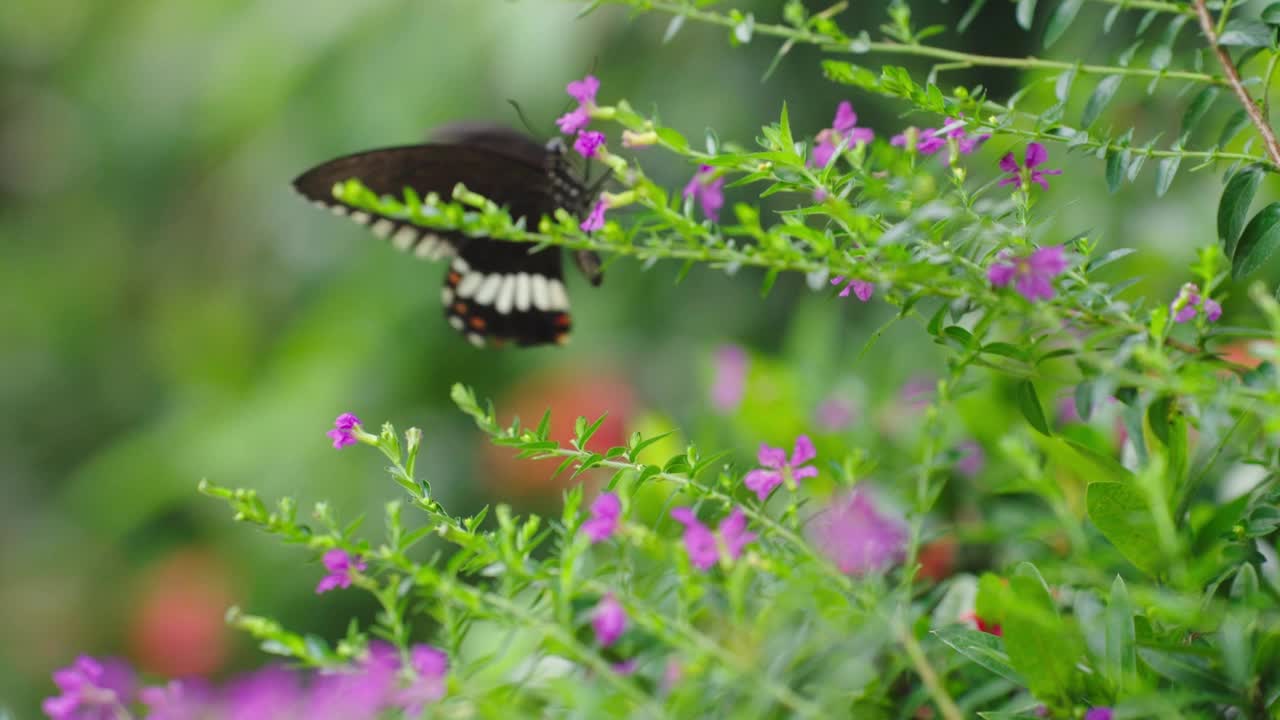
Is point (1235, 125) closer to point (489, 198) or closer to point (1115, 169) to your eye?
point (1115, 169)

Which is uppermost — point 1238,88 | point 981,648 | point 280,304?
point 1238,88

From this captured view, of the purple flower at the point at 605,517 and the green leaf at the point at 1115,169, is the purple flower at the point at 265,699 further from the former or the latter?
the green leaf at the point at 1115,169

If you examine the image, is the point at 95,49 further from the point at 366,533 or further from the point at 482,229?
the point at 482,229

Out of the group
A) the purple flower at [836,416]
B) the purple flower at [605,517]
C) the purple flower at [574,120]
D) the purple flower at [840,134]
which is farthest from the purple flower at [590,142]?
the purple flower at [836,416]

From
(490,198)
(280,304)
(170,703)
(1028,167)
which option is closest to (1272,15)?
(1028,167)

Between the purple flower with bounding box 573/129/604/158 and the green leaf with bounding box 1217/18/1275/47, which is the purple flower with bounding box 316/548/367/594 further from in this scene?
the green leaf with bounding box 1217/18/1275/47

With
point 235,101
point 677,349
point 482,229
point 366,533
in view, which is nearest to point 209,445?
point 366,533

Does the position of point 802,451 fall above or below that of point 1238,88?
below

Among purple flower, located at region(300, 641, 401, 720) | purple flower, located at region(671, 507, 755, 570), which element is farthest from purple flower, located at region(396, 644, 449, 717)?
purple flower, located at region(671, 507, 755, 570)
